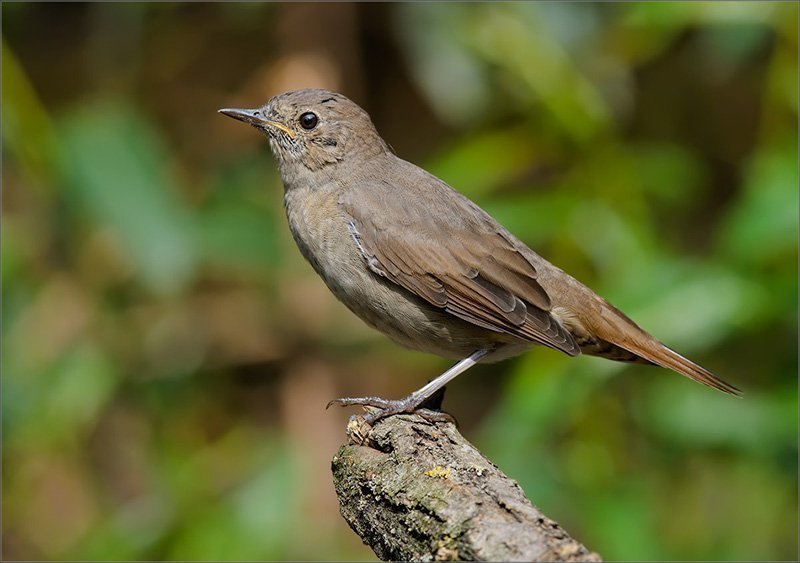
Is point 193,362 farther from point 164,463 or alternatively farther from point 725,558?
point 725,558

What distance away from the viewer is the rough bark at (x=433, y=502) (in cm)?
255

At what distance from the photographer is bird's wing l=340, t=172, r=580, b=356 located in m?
4.34

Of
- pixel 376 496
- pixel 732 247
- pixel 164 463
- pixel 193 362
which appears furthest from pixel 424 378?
pixel 376 496

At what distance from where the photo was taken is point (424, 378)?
25.0ft

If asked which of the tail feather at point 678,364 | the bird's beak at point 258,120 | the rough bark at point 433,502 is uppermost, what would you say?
the bird's beak at point 258,120

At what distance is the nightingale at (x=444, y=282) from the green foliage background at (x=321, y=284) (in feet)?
1.22

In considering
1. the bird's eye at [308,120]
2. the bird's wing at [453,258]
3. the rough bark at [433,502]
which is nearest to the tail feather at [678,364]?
the bird's wing at [453,258]

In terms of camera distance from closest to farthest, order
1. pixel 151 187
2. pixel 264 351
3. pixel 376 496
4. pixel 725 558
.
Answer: pixel 376 496
pixel 725 558
pixel 151 187
pixel 264 351

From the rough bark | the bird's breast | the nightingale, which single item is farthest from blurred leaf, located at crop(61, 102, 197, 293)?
the rough bark

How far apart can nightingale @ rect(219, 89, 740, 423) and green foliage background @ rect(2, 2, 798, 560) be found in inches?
14.6

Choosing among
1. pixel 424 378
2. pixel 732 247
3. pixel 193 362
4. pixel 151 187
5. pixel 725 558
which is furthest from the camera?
pixel 424 378

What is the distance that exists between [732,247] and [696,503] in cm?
179

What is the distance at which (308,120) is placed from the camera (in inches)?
197

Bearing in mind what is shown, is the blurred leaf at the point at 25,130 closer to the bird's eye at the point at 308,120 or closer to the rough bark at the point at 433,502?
the bird's eye at the point at 308,120
